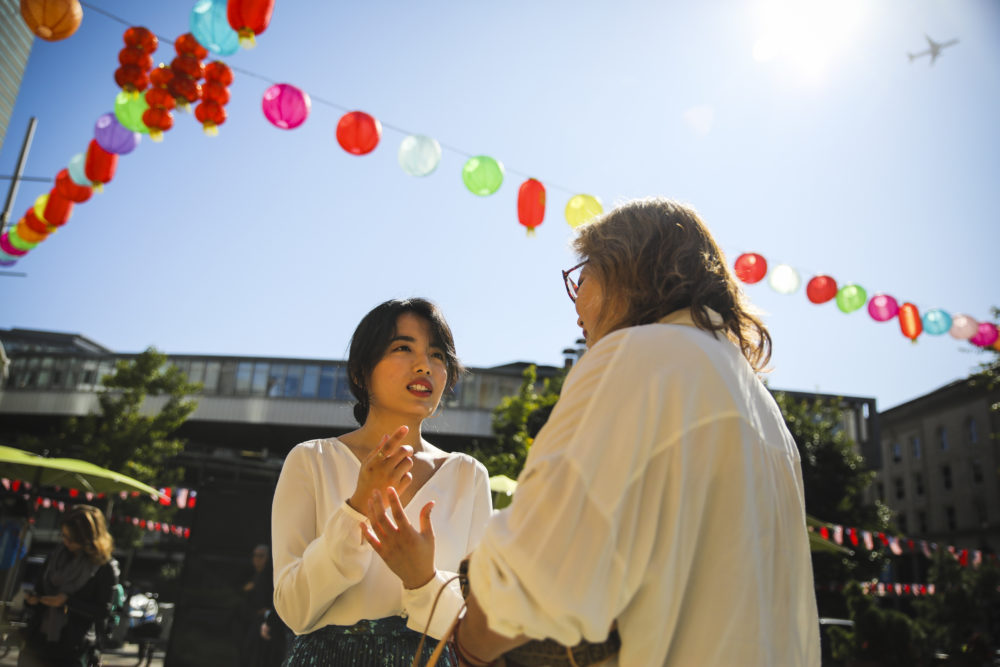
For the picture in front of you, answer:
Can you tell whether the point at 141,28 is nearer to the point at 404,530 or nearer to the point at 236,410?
the point at 404,530

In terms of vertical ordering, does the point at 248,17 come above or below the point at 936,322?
above

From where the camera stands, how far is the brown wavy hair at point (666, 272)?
4.71ft

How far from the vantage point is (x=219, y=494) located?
28.1 ft

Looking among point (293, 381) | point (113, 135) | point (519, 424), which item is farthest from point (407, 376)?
point (293, 381)

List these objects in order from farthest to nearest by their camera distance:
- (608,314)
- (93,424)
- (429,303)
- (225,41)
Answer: (93,424) < (225,41) < (429,303) < (608,314)

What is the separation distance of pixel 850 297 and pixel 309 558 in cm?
990

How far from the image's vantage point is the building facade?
149ft

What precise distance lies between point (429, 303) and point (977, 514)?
56.6 metres

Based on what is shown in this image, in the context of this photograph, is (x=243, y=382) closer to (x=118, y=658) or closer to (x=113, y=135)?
(x=118, y=658)

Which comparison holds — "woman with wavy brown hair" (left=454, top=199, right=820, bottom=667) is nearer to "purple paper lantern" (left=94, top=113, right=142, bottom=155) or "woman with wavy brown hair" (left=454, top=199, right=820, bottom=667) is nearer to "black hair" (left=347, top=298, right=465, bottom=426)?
"black hair" (left=347, top=298, right=465, bottom=426)

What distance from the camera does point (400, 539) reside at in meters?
1.61

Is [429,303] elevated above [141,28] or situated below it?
below

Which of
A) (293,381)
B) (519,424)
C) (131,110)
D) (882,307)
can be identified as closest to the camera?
(131,110)

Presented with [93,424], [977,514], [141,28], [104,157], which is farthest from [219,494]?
[977,514]
